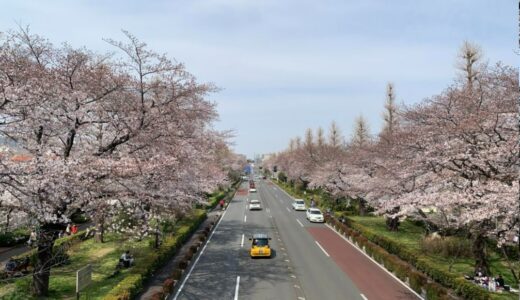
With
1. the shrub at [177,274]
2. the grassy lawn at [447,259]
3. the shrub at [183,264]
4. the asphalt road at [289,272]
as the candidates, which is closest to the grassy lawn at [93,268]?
the shrub at [177,274]

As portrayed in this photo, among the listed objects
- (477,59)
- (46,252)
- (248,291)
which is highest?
(477,59)

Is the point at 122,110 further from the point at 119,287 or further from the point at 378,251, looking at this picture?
the point at 378,251

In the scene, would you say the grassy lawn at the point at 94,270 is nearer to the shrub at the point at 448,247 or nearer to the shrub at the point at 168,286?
the shrub at the point at 168,286

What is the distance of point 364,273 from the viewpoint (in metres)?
21.8

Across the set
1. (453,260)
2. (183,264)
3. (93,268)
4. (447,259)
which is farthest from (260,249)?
(447,259)

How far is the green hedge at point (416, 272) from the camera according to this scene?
16.2m

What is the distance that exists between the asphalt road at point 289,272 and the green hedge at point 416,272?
0.63m

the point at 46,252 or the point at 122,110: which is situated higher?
the point at 122,110

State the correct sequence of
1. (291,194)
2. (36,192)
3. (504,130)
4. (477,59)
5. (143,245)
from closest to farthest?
(36,192) → (504,130) → (143,245) → (477,59) → (291,194)

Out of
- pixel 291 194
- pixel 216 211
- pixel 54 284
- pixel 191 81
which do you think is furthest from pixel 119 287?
pixel 291 194

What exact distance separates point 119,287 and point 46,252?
4215 millimetres

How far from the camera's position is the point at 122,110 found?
1692 cm

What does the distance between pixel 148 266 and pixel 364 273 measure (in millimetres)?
11409

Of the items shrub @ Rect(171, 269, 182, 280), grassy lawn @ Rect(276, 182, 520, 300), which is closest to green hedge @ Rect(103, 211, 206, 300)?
shrub @ Rect(171, 269, 182, 280)
